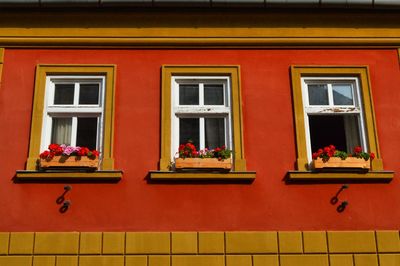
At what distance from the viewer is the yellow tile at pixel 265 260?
22.5ft

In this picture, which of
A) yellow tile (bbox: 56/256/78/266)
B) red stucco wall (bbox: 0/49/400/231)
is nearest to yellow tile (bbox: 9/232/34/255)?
red stucco wall (bbox: 0/49/400/231)

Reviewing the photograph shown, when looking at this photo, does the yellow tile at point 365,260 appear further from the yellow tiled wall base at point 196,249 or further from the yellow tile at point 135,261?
the yellow tile at point 135,261

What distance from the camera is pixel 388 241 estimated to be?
22.9 feet

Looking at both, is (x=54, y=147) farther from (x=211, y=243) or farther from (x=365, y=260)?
(x=365, y=260)

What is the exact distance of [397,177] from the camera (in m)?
7.36

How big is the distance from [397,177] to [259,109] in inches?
86.0

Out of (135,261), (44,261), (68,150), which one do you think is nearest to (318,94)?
(135,261)

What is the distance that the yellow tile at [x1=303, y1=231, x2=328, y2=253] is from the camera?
6922 millimetres

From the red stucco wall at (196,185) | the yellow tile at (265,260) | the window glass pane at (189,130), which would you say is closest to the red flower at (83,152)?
the red stucco wall at (196,185)

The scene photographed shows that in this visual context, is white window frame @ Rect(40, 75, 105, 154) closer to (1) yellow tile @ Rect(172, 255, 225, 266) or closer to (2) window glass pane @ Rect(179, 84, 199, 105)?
(2) window glass pane @ Rect(179, 84, 199, 105)

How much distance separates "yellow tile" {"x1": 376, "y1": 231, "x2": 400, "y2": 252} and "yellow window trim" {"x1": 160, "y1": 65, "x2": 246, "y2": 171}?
6.72 feet

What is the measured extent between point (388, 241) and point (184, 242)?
2.75 m

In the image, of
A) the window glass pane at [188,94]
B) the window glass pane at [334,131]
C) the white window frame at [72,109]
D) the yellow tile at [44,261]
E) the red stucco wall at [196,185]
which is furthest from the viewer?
the window glass pane at [188,94]

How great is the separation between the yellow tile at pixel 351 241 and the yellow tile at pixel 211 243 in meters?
1.45
